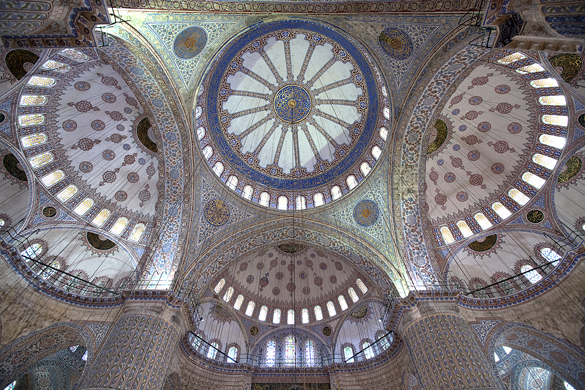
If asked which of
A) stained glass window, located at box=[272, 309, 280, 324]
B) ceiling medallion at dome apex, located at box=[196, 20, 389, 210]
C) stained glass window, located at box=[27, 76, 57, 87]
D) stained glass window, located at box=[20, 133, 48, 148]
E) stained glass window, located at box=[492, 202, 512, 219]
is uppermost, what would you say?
ceiling medallion at dome apex, located at box=[196, 20, 389, 210]

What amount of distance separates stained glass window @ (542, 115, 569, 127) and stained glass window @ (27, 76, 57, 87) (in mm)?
16537

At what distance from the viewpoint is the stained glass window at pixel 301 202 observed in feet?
41.2

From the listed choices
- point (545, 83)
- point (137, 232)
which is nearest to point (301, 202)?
point (137, 232)

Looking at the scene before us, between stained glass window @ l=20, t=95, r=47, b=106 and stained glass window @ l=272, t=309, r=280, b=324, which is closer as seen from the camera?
stained glass window @ l=20, t=95, r=47, b=106

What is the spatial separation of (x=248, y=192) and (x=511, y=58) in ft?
35.2

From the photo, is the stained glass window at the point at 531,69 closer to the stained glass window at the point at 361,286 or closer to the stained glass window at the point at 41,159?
the stained glass window at the point at 361,286

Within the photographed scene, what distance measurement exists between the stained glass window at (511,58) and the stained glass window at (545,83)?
43.9 inches

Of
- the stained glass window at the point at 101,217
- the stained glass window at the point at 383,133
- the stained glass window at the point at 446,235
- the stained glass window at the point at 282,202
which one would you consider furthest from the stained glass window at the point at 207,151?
the stained glass window at the point at 446,235

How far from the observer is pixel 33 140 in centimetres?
932

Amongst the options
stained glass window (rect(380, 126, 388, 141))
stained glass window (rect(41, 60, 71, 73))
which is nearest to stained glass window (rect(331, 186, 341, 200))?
stained glass window (rect(380, 126, 388, 141))

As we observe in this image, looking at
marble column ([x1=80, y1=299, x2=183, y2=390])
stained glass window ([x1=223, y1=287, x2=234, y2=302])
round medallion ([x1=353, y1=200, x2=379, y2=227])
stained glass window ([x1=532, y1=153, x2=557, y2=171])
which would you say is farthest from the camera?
stained glass window ([x1=223, y1=287, x2=234, y2=302])

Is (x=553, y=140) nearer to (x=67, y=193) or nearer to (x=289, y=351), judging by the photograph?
(x=289, y=351)

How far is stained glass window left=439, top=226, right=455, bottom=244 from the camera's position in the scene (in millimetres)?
11111

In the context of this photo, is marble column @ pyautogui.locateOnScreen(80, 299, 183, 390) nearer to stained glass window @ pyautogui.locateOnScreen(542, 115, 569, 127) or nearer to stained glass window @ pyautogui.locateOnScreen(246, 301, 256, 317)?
stained glass window @ pyautogui.locateOnScreen(246, 301, 256, 317)
